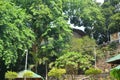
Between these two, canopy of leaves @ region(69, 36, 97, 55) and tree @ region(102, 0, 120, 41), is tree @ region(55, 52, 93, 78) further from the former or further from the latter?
tree @ region(102, 0, 120, 41)

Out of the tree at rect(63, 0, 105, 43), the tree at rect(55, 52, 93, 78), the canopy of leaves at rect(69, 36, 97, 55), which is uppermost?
the tree at rect(63, 0, 105, 43)

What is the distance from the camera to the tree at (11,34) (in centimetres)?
1964

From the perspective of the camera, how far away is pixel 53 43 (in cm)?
2356

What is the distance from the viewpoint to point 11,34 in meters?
20.1

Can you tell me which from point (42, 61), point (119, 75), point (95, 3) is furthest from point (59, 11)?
point (119, 75)

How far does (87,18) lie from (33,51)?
223 inches

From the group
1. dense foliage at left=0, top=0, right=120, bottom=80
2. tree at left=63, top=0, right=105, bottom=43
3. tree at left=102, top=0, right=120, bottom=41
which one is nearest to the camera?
dense foliage at left=0, top=0, right=120, bottom=80

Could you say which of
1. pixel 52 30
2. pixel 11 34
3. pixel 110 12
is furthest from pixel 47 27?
pixel 110 12

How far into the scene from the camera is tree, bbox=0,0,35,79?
773 inches

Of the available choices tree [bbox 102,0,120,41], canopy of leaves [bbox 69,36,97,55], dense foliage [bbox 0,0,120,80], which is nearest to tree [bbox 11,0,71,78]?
dense foliage [bbox 0,0,120,80]

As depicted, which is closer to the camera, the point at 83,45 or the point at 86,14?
the point at 83,45

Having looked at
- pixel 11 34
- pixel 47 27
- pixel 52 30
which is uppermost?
pixel 47 27

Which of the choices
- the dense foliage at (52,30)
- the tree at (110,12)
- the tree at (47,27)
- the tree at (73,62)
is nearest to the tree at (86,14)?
the dense foliage at (52,30)

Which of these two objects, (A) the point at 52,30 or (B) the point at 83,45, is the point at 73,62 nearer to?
(B) the point at 83,45
